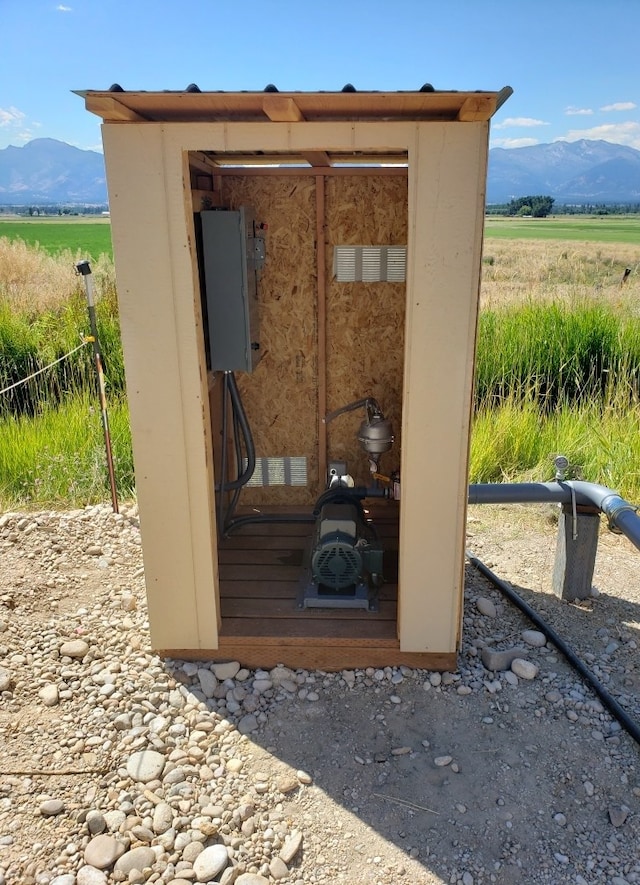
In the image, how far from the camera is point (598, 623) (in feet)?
11.2

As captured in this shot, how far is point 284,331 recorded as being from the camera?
3920 mm

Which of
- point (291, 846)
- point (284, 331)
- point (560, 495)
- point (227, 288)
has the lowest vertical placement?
point (291, 846)

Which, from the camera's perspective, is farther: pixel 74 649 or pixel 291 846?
pixel 74 649

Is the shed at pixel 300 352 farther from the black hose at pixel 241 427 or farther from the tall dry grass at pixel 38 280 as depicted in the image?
the tall dry grass at pixel 38 280

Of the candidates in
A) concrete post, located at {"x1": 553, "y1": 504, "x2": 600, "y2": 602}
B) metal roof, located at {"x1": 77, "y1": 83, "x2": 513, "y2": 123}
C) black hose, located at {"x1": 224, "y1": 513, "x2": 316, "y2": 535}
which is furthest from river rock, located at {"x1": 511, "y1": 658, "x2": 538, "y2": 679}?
metal roof, located at {"x1": 77, "y1": 83, "x2": 513, "y2": 123}

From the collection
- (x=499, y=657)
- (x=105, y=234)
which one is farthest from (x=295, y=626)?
(x=105, y=234)

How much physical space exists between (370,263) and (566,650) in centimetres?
231

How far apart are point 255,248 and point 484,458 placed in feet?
9.06

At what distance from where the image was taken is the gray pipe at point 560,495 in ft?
10.2

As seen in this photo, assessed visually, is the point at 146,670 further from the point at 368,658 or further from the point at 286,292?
the point at 286,292

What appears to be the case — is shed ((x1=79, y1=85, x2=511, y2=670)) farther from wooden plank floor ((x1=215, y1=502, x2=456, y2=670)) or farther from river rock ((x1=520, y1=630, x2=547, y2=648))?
river rock ((x1=520, y1=630, x2=547, y2=648))

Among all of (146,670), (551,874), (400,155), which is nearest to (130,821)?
(146,670)

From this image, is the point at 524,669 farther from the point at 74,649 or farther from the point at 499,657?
the point at 74,649

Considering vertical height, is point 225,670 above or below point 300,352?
below
